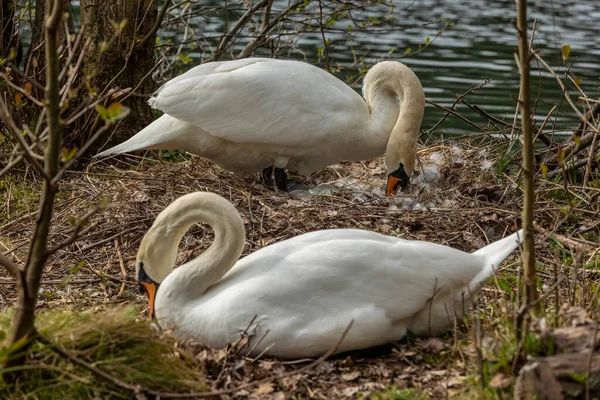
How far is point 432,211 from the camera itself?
21.6ft

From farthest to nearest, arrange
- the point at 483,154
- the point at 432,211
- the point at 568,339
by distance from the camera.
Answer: the point at 483,154 < the point at 432,211 < the point at 568,339

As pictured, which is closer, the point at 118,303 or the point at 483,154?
the point at 118,303

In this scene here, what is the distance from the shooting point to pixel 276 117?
22.2 feet

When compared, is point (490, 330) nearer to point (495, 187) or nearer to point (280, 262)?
point (280, 262)

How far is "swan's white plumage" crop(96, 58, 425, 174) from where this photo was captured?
6754 mm

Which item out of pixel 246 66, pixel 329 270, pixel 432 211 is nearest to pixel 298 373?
pixel 329 270

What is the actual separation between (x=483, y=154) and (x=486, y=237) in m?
1.83

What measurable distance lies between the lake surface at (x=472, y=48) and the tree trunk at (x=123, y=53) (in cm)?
248

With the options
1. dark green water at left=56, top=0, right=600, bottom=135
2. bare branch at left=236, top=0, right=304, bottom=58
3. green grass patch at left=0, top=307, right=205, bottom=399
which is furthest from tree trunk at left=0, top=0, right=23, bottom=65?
green grass patch at left=0, top=307, right=205, bottom=399

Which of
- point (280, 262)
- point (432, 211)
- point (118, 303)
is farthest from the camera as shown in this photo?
point (432, 211)

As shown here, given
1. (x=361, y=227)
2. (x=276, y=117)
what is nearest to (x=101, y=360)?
(x=361, y=227)

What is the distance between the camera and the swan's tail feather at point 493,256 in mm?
4523

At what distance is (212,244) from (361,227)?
2.04 m

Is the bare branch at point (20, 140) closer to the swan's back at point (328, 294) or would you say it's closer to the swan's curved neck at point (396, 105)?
the swan's back at point (328, 294)
